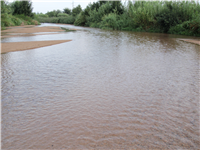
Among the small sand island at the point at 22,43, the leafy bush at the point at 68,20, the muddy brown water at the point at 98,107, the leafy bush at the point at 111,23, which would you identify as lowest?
the muddy brown water at the point at 98,107

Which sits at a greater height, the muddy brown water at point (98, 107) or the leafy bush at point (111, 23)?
the leafy bush at point (111, 23)

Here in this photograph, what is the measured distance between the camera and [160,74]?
5.51 meters

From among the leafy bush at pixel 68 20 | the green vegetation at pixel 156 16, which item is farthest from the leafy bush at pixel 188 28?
the leafy bush at pixel 68 20

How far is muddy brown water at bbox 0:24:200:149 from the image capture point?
2498 mm

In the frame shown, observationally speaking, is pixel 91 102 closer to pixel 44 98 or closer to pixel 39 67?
pixel 44 98

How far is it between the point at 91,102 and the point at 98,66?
9.08 ft

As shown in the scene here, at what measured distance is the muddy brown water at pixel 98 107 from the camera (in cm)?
250

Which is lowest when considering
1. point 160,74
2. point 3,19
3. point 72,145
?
point 72,145

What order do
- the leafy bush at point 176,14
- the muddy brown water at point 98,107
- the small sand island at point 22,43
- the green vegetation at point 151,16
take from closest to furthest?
the muddy brown water at point 98,107 → the small sand island at point 22,43 → the green vegetation at point 151,16 → the leafy bush at point 176,14

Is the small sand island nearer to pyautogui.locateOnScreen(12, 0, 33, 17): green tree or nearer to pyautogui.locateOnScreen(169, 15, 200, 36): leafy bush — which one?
pyautogui.locateOnScreen(169, 15, 200, 36): leafy bush

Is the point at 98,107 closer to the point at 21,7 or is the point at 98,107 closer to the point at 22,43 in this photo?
the point at 22,43

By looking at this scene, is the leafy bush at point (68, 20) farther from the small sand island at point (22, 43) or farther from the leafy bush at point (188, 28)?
the leafy bush at point (188, 28)

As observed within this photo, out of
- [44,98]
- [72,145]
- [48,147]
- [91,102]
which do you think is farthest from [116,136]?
[44,98]

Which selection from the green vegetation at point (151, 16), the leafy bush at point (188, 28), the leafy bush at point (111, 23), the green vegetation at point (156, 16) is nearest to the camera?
the leafy bush at point (188, 28)
